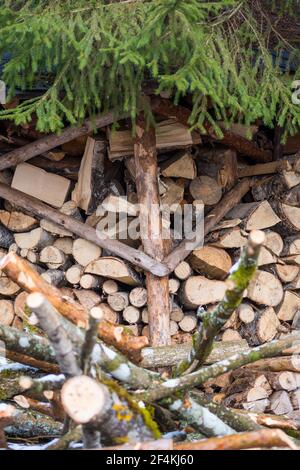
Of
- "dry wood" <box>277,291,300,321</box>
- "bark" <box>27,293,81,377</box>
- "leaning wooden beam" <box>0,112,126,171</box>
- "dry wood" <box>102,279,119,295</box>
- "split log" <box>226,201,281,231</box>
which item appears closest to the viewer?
"bark" <box>27,293,81,377</box>

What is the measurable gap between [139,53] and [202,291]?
7.11 ft

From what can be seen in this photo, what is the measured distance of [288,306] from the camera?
617 centimetres

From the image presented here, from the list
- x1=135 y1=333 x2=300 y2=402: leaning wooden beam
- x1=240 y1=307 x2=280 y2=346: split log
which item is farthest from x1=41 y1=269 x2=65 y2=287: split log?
x1=135 y1=333 x2=300 y2=402: leaning wooden beam

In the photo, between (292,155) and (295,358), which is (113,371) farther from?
(292,155)

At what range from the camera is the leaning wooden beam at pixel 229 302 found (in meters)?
2.67

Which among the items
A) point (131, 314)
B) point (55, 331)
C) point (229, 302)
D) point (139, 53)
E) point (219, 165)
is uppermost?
point (139, 53)

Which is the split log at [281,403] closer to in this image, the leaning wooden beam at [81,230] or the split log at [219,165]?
the leaning wooden beam at [81,230]

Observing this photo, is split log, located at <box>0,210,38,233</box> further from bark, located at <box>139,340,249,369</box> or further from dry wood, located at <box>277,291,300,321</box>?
dry wood, located at <box>277,291,300,321</box>

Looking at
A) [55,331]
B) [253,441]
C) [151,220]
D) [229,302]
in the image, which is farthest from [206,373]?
[151,220]

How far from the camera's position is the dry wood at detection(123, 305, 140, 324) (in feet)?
19.4

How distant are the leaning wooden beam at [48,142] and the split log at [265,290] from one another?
1758 millimetres

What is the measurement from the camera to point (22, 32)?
4.25 meters

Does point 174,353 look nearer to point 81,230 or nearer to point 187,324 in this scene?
point 187,324

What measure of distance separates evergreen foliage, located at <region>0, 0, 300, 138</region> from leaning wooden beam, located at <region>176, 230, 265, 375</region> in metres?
1.55
